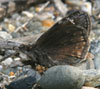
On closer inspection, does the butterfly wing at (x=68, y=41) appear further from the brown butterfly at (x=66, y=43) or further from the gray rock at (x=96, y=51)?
the gray rock at (x=96, y=51)

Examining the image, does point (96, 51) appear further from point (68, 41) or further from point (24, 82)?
point (24, 82)

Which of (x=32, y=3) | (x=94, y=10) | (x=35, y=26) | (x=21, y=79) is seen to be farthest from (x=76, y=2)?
(x=21, y=79)

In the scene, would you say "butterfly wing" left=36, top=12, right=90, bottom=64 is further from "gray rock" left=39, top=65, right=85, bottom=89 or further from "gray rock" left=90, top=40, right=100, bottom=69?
"gray rock" left=39, top=65, right=85, bottom=89

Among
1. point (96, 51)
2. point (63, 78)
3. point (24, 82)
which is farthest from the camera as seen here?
point (96, 51)

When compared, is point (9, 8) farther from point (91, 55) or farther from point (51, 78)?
point (51, 78)

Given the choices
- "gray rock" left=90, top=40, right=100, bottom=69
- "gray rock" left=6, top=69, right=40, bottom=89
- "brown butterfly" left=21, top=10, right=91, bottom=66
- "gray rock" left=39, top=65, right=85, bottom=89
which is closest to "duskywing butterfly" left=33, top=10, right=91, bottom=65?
"brown butterfly" left=21, top=10, right=91, bottom=66

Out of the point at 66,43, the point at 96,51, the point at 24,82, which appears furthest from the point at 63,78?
the point at 96,51
